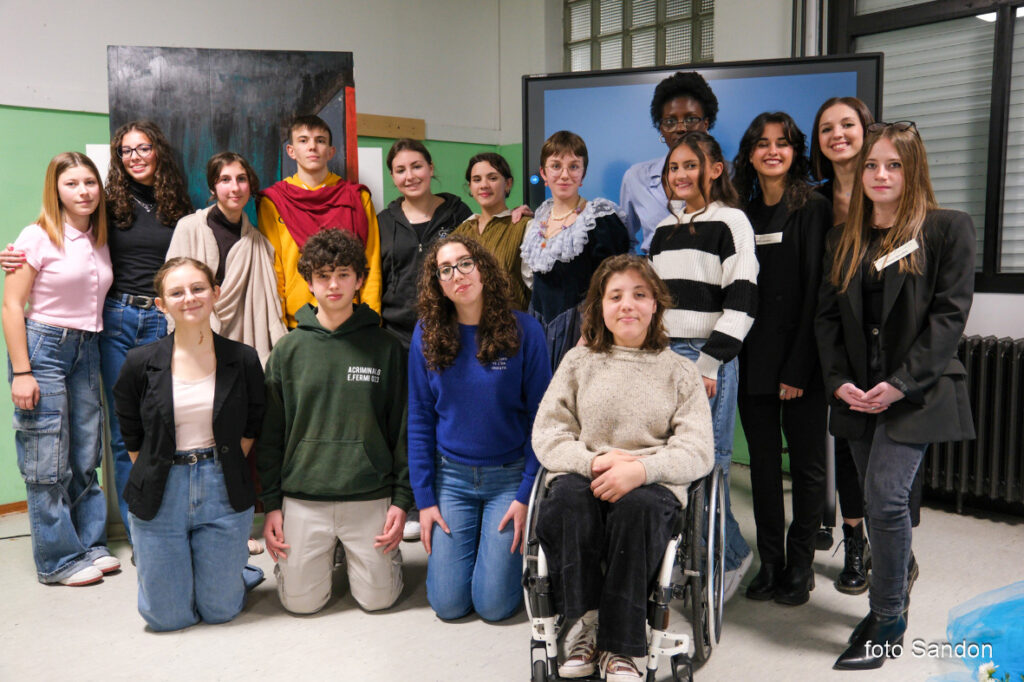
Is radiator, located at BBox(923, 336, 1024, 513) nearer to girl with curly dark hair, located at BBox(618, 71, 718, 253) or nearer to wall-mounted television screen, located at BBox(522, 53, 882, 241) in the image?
wall-mounted television screen, located at BBox(522, 53, 882, 241)

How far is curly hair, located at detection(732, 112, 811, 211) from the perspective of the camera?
96.9 inches

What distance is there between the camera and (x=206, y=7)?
13.0ft

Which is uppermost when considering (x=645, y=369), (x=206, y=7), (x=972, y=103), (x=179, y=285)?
(x=206, y=7)

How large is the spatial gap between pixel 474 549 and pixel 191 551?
2.88ft

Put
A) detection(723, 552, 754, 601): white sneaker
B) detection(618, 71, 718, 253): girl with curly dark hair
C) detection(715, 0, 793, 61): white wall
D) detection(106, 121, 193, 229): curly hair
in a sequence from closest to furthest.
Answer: detection(723, 552, 754, 601): white sneaker → detection(106, 121, 193, 229): curly hair → detection(618, 71, 718, 253): girl with curly dark hair → detection(715, 0, 793, 61): white wall

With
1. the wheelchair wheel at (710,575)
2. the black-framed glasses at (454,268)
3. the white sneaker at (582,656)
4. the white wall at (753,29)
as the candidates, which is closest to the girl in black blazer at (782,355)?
the wheelchair wheel at (710,575)

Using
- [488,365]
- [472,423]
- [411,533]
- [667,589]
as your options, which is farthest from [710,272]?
[411,533]

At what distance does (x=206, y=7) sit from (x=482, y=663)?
349 centimetres

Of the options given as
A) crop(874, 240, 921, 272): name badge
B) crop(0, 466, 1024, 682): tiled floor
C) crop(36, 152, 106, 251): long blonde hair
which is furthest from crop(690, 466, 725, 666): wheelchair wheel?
crop(36, 152, 106, 251): long blonde hair

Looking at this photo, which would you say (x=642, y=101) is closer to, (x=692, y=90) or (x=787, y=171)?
(x=692, y=90)

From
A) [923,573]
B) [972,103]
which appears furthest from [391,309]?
[972,103]

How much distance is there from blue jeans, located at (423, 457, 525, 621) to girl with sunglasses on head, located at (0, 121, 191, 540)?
1.35 meters

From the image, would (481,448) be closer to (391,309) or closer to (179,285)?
(391,309)

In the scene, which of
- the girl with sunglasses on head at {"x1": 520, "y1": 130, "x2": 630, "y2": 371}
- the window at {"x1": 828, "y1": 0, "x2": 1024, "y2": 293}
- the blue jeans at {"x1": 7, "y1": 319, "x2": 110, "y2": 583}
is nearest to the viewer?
the girl with sunglasses on head at {"x1": 520, "y1": 130, "x2": 630, "y2": 371}
